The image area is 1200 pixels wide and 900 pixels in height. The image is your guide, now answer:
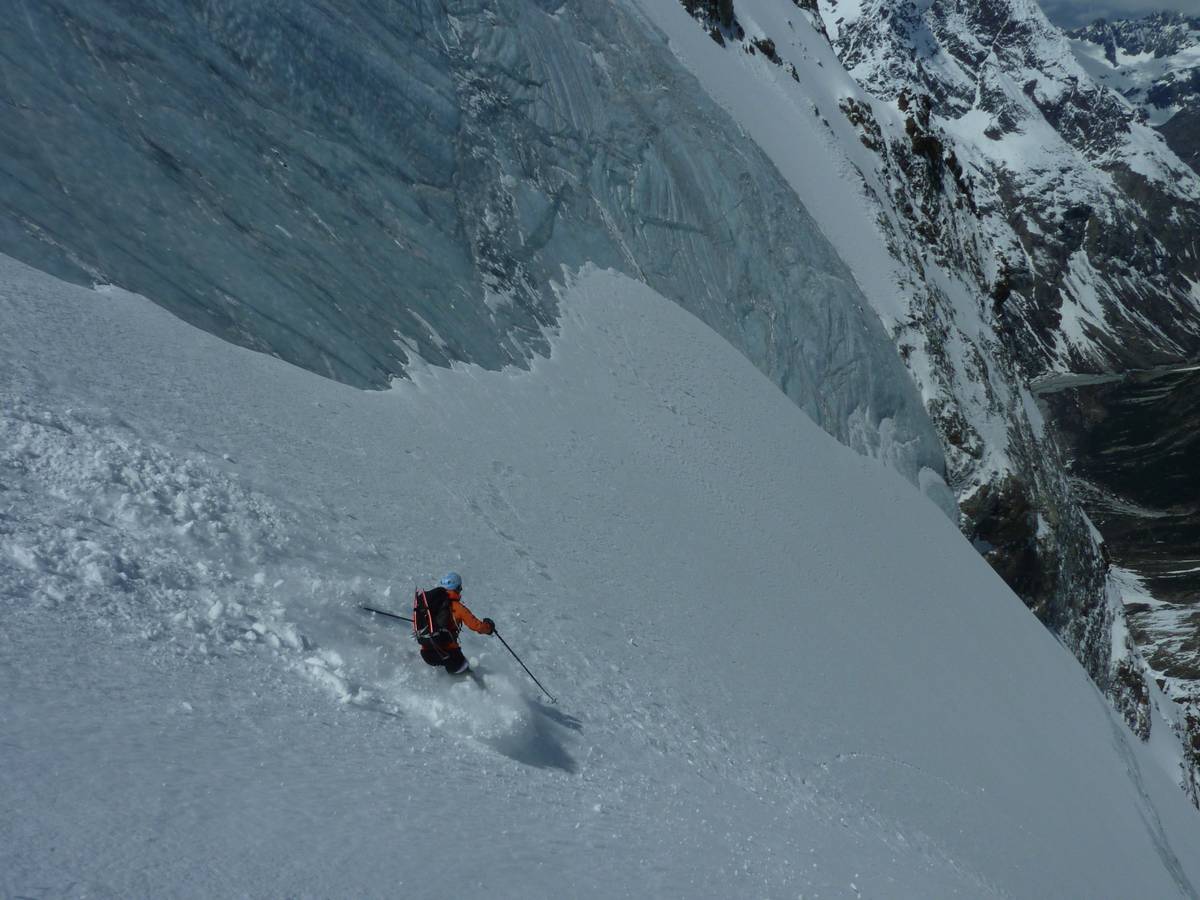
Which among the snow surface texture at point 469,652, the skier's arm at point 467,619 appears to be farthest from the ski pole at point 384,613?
the skier's arm at point 467,619

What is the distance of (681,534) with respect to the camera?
16.2 metres

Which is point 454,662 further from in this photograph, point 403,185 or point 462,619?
point 403,185

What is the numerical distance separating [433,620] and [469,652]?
1.20 metres

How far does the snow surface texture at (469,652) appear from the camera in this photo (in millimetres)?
5453

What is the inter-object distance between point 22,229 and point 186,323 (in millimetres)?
2036

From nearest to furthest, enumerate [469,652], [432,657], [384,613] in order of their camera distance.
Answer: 1. [432,657]
2. [384,613]
3. [469,652]

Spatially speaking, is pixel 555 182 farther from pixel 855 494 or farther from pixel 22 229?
pixel 22 229

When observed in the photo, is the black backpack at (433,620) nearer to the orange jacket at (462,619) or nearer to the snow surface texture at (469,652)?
the orange jacket at (462,619)

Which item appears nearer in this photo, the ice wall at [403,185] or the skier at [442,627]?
the skier at [442,627]

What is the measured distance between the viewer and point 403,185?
59.9 ft

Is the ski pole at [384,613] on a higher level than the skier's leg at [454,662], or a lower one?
lower

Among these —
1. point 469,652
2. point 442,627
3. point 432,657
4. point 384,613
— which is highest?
point 442,627

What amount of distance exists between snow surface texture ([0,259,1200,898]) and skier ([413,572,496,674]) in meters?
0.29

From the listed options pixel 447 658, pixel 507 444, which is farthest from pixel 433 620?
pixel 507 444
